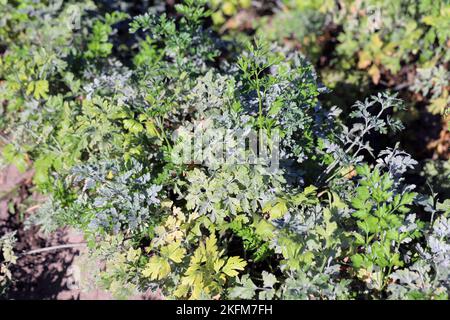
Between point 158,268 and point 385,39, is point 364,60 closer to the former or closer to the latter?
point 385,39

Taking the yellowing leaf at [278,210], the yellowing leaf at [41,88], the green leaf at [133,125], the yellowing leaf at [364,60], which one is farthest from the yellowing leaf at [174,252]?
the yellowing leaf at [364,60]

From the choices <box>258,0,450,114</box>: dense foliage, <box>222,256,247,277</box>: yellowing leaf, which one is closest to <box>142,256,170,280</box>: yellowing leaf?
<box>222,256,247,277</box>: yellowing leaf

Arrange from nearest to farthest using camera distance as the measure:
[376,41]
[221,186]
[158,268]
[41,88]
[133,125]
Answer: [158,268], [221,186], [133,125], [41,88], [376,41]

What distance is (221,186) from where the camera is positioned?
2711 millimetres

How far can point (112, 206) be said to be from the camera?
2744 millimetres

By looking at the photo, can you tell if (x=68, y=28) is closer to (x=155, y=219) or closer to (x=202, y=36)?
(x=202, y=36)

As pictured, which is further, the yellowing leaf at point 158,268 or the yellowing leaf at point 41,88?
the yellowing leaf at point 41,88

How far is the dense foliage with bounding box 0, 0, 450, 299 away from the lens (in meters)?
2.47

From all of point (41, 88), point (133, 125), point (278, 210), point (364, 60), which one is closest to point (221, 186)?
point (278, 210)

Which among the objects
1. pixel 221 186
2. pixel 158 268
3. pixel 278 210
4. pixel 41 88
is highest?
pixel 41 88

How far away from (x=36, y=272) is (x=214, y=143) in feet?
5.85

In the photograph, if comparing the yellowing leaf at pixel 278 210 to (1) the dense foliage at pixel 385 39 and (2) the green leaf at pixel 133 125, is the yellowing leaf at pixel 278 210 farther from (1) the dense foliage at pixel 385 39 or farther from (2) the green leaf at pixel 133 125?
(1) the dense foliage at pixel 385 39

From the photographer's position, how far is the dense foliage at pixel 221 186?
247 centimetres
